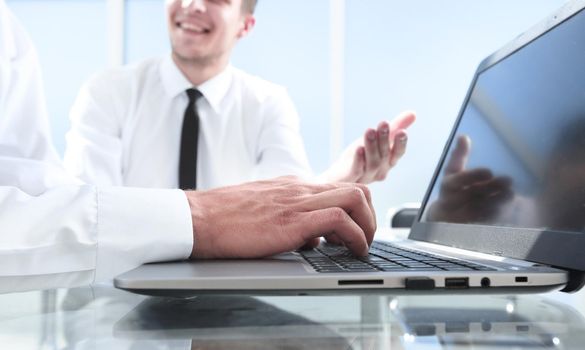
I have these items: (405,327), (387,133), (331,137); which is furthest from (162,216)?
(331,137)

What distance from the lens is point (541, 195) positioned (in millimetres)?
511

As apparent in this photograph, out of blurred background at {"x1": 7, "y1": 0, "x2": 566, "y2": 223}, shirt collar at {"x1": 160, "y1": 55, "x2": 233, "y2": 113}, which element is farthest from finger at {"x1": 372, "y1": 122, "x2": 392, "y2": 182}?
blurred background at {"x1": 7, "y1": 0, "x2": 566, "y2": 223}

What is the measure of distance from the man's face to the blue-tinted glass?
1.98 m

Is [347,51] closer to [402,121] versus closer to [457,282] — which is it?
[402,121]

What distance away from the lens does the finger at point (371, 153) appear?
1.18 metres

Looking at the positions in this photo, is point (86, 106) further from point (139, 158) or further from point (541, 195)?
point (541, 195)

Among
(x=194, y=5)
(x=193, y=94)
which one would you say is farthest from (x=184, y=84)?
(x=194, y=5)

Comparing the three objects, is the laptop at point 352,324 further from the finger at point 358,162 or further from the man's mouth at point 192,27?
the man's mouth at point 192,27

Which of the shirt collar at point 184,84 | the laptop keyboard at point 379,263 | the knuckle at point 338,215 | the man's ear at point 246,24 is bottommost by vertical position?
the laptop keyboard at point 379,263

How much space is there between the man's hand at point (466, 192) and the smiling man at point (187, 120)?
2.43 ft

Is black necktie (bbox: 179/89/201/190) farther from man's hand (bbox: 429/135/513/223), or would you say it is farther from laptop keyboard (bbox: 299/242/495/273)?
laptop keyboard (bbox: 299/242/495/273)

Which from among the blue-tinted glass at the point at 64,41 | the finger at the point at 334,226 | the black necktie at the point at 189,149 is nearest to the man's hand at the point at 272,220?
the finger at the point at 334,226

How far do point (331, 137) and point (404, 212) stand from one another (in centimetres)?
211

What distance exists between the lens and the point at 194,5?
5.59 ft
